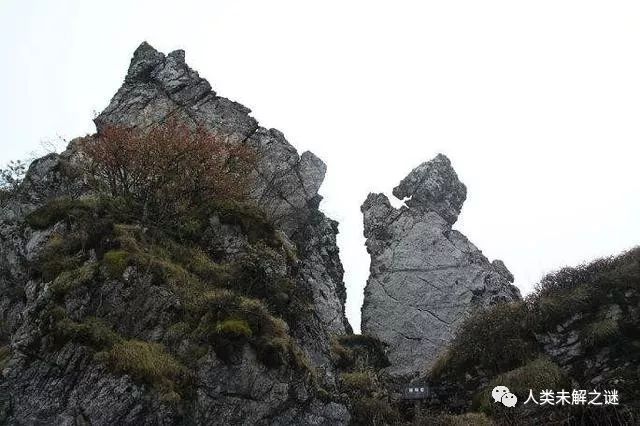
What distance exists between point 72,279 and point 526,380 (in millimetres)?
13223

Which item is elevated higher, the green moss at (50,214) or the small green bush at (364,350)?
the green moss at (50,214)

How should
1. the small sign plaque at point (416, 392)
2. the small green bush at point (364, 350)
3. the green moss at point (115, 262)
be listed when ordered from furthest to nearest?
the small green bush at point (364, 350)
the small sign plaque at point (416, 392)
the green moss at point (115, 262)

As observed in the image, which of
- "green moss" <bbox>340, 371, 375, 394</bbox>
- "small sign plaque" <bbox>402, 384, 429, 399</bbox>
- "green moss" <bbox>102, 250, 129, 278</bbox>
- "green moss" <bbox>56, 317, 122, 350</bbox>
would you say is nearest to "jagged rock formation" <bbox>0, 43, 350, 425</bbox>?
"green moss" <bbox>56, 317, 122, 350</bbox>

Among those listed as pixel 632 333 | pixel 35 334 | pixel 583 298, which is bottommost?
pixel 35 334

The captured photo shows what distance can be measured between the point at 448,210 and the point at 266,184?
15.7m

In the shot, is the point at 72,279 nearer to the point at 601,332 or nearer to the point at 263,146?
the point at 601,332

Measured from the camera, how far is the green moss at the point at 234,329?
1415 cm

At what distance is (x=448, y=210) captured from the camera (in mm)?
41812

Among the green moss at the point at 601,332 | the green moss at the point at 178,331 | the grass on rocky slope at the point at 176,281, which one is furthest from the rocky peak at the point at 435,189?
the green moss at the point at 178,331

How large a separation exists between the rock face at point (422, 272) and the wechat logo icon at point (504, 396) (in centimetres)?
1523

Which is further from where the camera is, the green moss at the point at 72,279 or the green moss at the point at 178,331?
the green moss at the point at 72,279

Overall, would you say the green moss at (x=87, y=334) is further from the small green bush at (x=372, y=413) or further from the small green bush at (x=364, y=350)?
the small green bush at (x=364, y=350)

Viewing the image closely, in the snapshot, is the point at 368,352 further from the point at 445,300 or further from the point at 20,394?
the point at 20,394

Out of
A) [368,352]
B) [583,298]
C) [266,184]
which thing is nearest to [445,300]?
[368,352]
